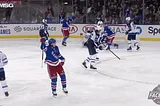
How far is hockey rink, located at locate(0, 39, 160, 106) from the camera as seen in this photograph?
6.59 metres

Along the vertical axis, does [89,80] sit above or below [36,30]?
below

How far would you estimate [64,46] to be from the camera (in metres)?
14.8

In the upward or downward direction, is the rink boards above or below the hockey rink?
above

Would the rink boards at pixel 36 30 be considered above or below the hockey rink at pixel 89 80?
above

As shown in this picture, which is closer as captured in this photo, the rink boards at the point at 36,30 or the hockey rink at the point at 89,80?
the hockey rink at the point at 89,80

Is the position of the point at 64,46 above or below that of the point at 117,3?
below

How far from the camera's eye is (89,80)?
8312 mm

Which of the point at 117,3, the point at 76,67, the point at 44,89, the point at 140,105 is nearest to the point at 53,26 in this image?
the point at 117,3

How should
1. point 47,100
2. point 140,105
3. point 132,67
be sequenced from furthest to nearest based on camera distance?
point 132,67
point 47,100
point 140,105

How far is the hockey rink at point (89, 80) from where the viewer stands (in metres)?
6.59

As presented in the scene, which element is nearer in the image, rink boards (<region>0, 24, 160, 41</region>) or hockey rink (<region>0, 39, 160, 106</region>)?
hockey rink (<region>0, 39, 160, 106</region>)

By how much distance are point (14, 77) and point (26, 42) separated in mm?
7951

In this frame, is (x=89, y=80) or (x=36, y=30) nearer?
(x=89, y=80)

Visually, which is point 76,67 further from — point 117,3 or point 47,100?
point 117,3
